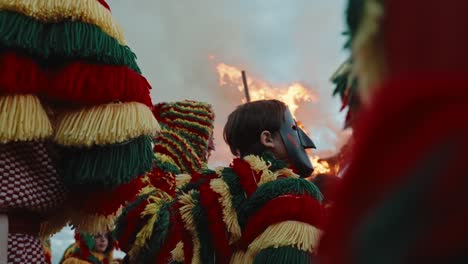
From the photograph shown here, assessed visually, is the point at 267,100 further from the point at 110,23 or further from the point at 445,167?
the point at 445,167

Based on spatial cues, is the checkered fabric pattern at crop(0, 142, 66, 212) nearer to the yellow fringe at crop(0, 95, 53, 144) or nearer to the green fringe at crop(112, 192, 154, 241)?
the yellow fringe at crop(0, 95, 53, 144)

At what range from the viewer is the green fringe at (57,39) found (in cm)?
162

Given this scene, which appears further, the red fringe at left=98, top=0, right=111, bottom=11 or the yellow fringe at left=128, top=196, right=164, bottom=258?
the yellow fringe at left=128, top=196, right=164, bottom=258

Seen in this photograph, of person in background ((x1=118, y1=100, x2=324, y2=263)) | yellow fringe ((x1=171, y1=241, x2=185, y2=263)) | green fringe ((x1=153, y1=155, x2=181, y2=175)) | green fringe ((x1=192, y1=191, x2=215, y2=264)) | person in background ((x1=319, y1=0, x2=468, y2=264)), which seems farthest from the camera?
green fringe ((x1=153, y1=155, x2=181, y2=175))

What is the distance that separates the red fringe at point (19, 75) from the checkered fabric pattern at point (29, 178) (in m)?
0.16

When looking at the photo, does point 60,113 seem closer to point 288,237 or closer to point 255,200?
point 255,200

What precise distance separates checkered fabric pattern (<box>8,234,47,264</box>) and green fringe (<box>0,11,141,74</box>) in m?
0.52

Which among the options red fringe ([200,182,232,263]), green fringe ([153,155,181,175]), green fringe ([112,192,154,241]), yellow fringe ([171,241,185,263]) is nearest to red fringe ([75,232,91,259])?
green fringe ([153,155,181,175])

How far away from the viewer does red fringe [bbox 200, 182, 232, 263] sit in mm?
1812

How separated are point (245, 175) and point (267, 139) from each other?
285 mm

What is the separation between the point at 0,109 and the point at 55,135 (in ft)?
0.56

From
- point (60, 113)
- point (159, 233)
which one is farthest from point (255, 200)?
point (159, 233)

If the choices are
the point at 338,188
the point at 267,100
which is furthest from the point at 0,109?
the point at 338,188

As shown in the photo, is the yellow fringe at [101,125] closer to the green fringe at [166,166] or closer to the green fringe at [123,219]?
the green fringe at [123,219]
